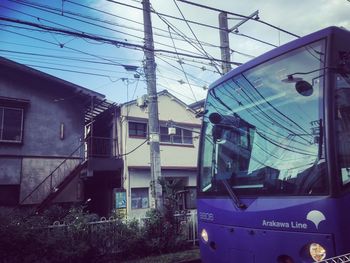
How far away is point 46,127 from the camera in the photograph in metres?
16.7

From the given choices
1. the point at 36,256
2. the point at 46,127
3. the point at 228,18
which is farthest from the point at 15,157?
the point at 228,18

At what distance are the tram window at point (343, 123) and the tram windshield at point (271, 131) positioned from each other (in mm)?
177

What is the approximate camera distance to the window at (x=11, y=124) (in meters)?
15.5

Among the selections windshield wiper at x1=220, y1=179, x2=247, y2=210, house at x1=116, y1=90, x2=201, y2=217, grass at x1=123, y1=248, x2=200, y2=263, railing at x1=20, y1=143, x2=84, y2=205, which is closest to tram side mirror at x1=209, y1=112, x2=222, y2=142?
windshield wiper at x1=220, y1=179, x2=247, y2=210

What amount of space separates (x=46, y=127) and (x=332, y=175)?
15.8 metres

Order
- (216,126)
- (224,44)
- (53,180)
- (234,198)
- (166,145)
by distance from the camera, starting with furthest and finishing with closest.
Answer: (166,145) → (53,180) → (224,44) → (216,126) → (234,198)

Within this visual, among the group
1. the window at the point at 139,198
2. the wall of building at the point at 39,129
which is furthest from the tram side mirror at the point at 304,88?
the window at the point at 139,198

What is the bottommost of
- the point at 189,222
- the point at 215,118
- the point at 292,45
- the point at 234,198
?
the point at 189,222

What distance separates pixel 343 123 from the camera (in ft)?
11.6

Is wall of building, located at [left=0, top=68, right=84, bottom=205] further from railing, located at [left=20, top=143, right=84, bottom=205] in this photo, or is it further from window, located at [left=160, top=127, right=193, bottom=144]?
window, located at [left=160, top=127, right=193, bottom=144]

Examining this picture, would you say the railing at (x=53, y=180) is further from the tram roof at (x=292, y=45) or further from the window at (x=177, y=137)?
the tram roof at (x=292, y=45)

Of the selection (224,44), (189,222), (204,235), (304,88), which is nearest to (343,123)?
(304,88)

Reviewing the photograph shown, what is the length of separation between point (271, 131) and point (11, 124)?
1489 centimetres

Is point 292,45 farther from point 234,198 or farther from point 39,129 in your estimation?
point 39,129
